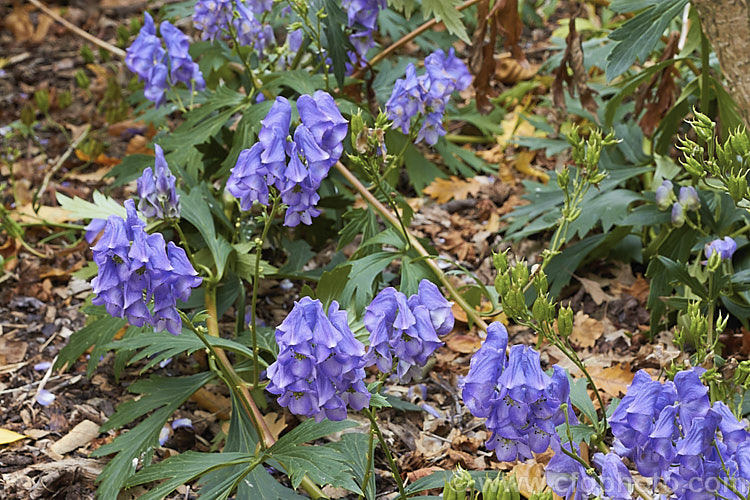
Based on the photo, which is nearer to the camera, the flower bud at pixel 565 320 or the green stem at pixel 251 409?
the flower bud at pixel 565 320

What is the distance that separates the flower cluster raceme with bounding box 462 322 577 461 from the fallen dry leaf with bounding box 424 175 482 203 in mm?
1940

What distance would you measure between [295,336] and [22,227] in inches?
81.8

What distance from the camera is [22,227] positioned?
294cm

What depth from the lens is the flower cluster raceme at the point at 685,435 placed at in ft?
4.07

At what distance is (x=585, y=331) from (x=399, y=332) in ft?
4.35

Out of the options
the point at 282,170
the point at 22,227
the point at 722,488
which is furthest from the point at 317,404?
the point at 22,227

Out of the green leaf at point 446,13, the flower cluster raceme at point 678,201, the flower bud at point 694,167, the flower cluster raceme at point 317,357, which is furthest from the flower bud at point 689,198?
the flower cluster raceme at point 317,357

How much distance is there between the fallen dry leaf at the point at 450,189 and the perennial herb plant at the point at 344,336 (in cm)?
81

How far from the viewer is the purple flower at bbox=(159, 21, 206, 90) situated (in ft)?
8.47

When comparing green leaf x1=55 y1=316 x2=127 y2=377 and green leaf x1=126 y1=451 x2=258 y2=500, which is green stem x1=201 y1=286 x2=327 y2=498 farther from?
green leaf x1=55 y1=316 x2=127 y2=377

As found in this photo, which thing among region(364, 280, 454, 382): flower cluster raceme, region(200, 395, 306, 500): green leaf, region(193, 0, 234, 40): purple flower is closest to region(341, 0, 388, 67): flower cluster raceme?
region(193, 0, 234, 40): purple flower

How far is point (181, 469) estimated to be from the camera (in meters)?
1.58

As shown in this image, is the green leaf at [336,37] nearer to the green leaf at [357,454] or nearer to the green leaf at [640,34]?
the green leaf at [640,34]

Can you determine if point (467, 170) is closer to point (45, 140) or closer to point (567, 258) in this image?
point (567, 258)
